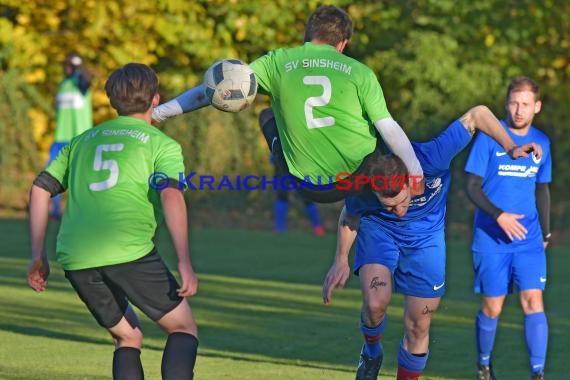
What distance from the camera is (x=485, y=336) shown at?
8.70m

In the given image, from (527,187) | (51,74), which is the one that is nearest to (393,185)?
(527,187)

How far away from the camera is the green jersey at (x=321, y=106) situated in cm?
746

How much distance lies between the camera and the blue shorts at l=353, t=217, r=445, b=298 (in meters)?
7.79

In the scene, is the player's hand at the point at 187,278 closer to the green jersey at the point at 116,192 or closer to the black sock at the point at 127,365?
the green jersey at the point at 116,192

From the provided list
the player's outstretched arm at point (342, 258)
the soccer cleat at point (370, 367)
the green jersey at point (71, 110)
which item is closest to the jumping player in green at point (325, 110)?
the player's outstretched arm at point (342, 258)

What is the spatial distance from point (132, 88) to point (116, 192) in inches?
20.2

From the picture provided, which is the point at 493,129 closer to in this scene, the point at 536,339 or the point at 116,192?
the point at 536,339

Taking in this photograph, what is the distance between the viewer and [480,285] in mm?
8875

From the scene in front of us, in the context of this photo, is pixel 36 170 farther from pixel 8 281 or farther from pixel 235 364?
pixel 235 364

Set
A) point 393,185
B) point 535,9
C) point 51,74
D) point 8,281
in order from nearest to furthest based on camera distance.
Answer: point 393,185
point 8,281
point 535,9
point 51,74

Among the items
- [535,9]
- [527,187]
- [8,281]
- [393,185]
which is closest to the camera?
[393,185]

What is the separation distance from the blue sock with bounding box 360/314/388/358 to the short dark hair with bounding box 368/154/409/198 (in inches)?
36.3

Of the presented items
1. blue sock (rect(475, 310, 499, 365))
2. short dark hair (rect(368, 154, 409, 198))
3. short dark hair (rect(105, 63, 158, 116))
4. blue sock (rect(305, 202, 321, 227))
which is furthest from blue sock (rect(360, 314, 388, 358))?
blue sock (rect(305, 202, 321, 227))

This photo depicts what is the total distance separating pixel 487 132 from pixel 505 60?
14.4 metres
